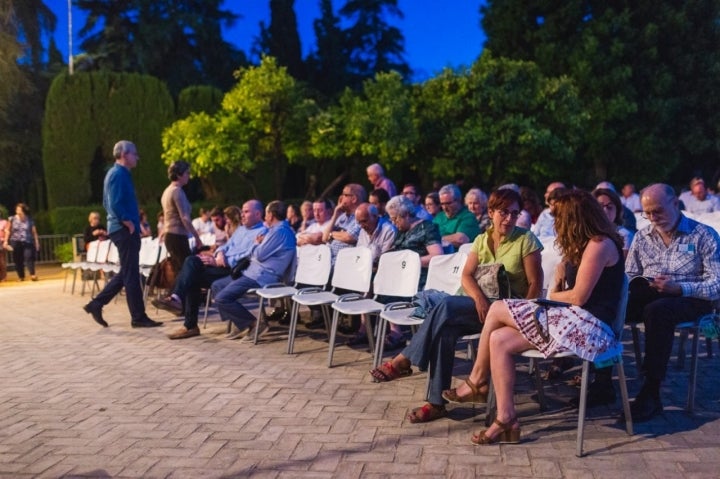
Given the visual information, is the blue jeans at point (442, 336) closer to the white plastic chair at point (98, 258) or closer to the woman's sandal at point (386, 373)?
the woman's sandal at point (386, 373)

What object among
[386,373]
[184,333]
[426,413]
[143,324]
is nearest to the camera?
[426,413]

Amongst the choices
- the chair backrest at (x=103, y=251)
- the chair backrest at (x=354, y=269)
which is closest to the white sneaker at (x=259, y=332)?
the chair backrest at (x=354, y=269)

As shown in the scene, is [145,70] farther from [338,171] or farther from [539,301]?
[539,301]

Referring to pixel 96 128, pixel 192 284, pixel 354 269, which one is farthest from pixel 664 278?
pixel 96 128

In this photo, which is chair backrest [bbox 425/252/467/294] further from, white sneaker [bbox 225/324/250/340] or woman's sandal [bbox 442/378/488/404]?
white sneaker [bbox 225/324/250/340]

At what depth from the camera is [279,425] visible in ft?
14.0

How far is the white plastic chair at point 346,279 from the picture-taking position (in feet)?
20.1

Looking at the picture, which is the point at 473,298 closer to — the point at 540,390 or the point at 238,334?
the point at 540,390

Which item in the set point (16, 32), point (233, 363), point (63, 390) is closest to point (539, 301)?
point (233, 363)

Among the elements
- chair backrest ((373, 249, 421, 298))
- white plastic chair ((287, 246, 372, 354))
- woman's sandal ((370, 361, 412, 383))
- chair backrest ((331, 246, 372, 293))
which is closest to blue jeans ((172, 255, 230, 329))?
white plastic chair ((287, 246, 372, 354))

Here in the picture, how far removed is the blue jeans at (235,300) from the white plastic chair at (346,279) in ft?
2.16

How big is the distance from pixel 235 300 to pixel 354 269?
147 centimetres

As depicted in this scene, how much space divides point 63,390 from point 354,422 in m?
2.45

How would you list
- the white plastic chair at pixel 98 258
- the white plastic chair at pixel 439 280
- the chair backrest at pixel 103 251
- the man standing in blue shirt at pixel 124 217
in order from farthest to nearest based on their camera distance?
the chair backrest at pixel 103 251 → the white plastic chair at pixel 98 258 → the man standing in blue shirt at pixel 124 217 → the white plastic chair at pixel 439 280
